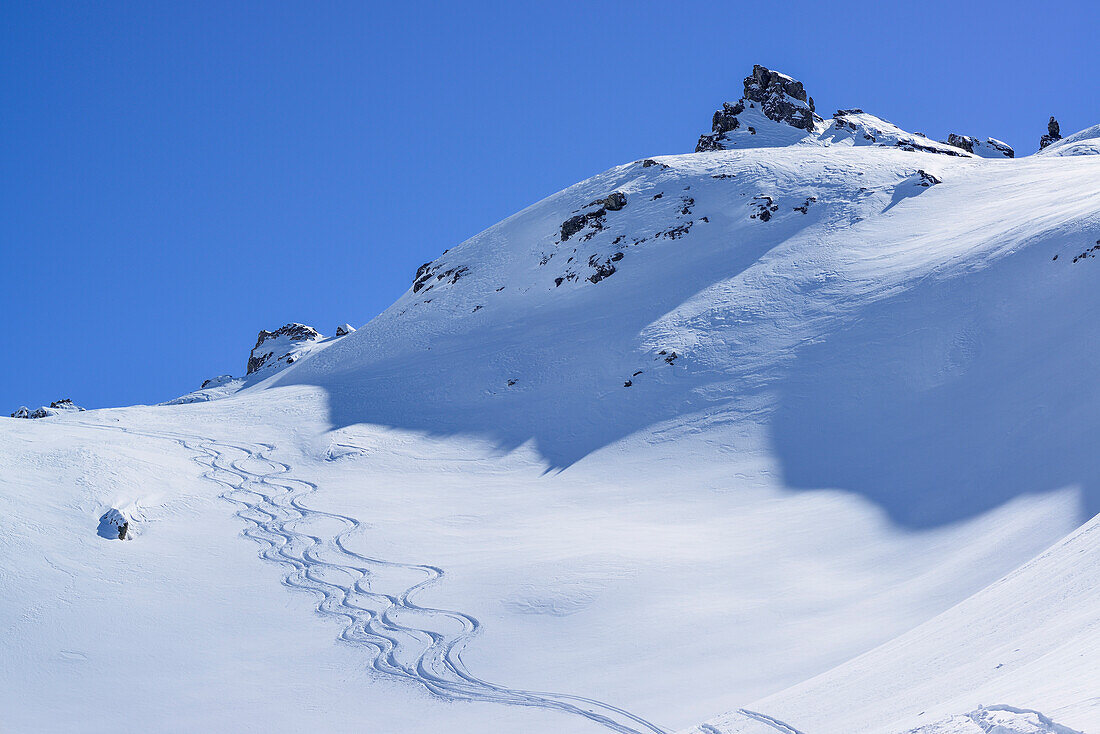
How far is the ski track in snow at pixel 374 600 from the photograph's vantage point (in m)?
Result: 9.72

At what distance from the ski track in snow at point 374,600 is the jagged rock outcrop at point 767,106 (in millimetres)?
40599

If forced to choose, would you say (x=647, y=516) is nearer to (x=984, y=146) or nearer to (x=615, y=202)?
(x=615, y=202)

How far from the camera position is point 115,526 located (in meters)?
15.1

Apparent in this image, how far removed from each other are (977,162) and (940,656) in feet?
131

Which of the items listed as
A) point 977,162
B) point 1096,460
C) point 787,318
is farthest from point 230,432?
point 977,162

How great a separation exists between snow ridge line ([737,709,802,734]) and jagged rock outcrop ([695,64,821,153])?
47.4 metres

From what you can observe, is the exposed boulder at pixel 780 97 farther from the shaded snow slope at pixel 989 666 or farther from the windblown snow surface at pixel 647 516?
the shaded snow slope at pixel 989 666

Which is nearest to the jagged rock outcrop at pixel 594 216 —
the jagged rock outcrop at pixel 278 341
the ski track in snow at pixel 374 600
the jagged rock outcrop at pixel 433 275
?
the jagged rock outcrop at pixel 433 275

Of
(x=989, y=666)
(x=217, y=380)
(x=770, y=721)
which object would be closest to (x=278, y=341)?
(x=217, y=380)

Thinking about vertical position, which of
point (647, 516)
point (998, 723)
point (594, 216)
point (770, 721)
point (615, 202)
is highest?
point (615, 202)

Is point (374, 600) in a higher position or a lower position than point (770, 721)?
higher

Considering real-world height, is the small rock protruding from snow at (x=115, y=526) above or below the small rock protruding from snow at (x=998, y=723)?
above

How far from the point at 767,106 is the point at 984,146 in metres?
19.0

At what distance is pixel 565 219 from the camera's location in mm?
41531
